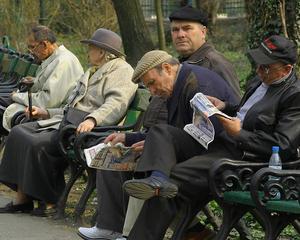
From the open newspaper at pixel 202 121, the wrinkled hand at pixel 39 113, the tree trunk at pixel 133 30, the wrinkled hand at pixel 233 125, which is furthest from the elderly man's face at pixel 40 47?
the tree trunk at pixel 133 30

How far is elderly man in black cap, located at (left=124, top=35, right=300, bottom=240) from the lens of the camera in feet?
19.5

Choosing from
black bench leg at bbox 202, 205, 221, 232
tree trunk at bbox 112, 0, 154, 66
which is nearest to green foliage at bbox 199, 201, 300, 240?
black bench leg at bbox 202, 205, 221, 232

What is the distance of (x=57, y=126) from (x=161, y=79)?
2.24 meters

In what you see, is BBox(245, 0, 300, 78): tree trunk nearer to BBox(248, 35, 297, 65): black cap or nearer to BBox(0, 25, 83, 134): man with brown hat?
BBox(0, 25, 83, 134): man with brown hat

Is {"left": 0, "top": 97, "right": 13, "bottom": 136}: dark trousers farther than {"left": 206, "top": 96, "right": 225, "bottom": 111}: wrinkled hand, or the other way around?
{"left": 0, "top": 97, "right": 13, "bottom": 136}: dark trousers

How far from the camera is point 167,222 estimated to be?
605cm

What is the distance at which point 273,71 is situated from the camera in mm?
6168

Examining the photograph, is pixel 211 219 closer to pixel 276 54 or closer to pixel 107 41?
pixel 276 54

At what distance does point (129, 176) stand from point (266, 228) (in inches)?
50.1

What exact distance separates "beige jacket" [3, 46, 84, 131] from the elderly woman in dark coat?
496mm

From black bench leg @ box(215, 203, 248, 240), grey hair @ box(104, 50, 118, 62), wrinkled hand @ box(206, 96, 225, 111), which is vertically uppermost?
wrinkled hand @ box(206, 96, 225, 111)

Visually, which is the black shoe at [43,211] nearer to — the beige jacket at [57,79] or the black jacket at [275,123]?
the beige jacket at [57,79]

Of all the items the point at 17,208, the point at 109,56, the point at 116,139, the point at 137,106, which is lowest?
the point at 17,208

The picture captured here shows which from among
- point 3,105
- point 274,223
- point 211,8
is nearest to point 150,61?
point 274,223
